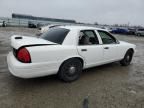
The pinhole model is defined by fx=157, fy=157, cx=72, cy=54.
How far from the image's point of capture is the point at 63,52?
12.8 ft

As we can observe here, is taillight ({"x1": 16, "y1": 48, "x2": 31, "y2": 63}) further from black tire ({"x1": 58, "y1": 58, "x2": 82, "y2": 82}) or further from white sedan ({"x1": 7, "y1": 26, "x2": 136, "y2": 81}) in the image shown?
black tire ({"x1": 58, "y1": 58, "x2": 82, "y2": 82})

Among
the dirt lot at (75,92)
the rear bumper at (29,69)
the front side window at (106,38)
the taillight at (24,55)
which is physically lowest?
the dirt lot at (75,92)

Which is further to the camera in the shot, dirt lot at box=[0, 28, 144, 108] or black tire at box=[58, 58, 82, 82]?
black tire at box=[58, 58, 82, 82]

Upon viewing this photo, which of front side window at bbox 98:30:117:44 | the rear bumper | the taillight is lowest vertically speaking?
the rear bumper

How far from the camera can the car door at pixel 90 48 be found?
4344 millimetres

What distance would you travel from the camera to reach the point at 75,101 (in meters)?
3.35

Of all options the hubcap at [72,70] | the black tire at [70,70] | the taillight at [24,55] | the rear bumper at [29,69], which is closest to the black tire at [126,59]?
the black tire at [70,70]

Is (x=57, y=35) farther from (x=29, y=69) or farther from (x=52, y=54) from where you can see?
(x=29, y=69)

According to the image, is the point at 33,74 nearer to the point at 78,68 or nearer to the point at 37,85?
the point at 37,85

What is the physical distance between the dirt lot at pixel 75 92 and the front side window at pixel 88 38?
1.03 m

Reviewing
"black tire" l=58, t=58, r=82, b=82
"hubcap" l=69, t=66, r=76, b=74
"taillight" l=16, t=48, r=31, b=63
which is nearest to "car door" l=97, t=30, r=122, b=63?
"black tire" l=58, t=58, r=82, b=82

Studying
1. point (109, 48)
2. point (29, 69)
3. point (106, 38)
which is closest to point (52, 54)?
point (29, 69)

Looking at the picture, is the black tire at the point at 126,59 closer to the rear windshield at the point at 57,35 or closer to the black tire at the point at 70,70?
the black tire at the point at 70,70

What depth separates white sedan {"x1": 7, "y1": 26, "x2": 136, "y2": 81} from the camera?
11.4ft
